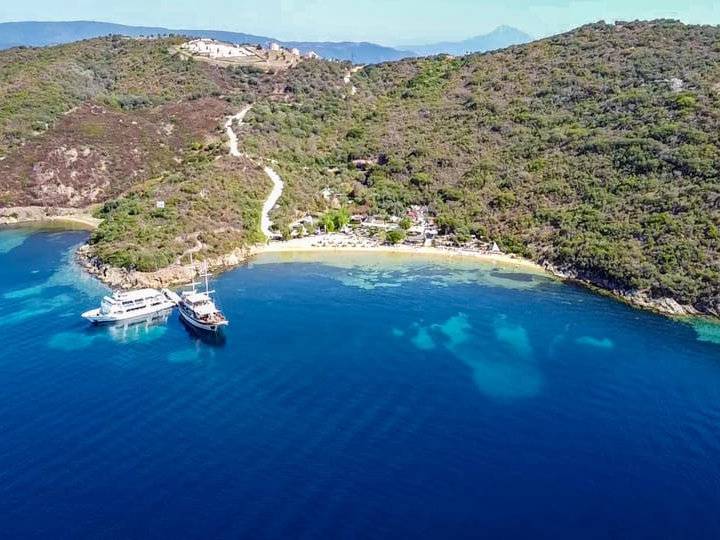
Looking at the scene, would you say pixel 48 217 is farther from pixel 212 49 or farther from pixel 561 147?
pixel 561 147

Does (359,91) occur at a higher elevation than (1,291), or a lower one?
higher

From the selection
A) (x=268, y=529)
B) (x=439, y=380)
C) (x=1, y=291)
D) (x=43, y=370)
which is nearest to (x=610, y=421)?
(x=439, y=380)

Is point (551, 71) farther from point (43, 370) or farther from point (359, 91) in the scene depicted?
point (43, 370)

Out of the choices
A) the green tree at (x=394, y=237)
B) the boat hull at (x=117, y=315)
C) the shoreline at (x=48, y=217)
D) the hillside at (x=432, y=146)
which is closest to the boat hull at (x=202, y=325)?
the boat hull at (x=117, y=315)

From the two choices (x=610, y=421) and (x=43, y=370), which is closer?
(x=610, y=421)

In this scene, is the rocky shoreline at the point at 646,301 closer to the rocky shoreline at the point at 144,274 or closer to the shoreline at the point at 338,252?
the shoreline at the point at 338,252

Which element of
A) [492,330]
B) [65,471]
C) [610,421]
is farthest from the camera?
[492,330]

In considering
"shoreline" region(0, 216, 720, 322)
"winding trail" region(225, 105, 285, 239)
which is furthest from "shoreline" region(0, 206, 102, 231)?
"winding trail" region(225, 105, 285, 239)

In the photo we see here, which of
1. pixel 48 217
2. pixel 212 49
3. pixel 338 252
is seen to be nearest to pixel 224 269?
pixel 338 252
